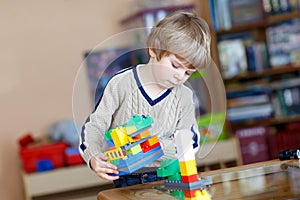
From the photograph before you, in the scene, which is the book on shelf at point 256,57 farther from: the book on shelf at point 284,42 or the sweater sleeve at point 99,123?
the sweater sleeve at point 99,123

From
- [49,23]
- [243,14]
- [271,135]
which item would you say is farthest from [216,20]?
[49,23]

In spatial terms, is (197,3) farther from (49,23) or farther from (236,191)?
(236,191)

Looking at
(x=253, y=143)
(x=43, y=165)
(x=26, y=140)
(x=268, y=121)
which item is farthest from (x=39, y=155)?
(x=268, y=121)

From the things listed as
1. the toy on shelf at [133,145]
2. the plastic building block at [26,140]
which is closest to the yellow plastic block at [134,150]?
the toy on shelf at [133,145]

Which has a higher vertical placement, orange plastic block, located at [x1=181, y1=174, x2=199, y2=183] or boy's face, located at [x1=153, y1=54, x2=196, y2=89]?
boy's face, located at [x1=153, y1=54, x2=196, y2=89]

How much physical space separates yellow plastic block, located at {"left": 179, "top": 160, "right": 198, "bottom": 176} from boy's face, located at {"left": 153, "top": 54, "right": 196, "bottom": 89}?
19cm

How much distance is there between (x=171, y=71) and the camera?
140 centimetres

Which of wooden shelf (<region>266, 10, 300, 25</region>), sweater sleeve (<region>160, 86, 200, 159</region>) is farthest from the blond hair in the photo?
wooden shelf (<region>266, 10, 300, 25</region>)

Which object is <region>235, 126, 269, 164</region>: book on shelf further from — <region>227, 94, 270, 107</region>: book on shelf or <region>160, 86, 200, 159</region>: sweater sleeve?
<region>160, 86, 200, 159</region>: sweater sleeve

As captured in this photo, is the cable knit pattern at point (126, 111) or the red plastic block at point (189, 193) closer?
the red plastic block at point (189, 193)

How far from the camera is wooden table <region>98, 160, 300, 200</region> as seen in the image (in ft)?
4.19

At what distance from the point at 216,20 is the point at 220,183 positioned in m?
2.49

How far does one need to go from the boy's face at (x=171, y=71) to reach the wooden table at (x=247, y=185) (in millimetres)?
240

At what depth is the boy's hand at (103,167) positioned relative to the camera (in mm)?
1394
